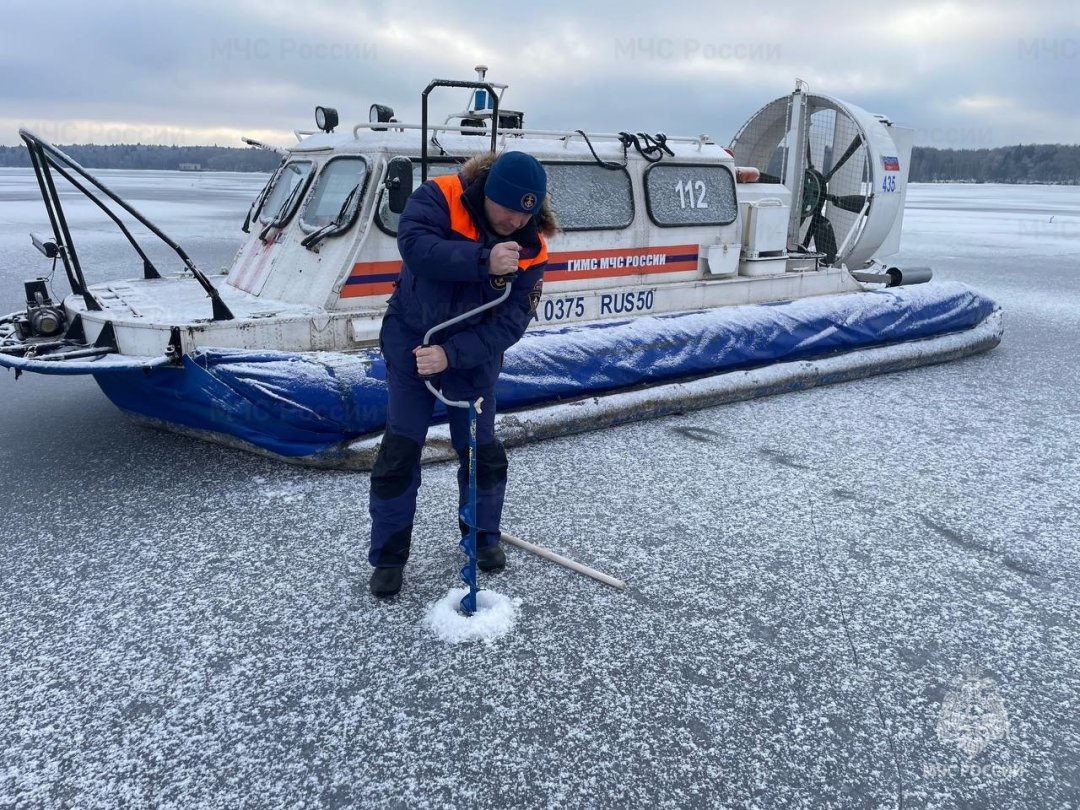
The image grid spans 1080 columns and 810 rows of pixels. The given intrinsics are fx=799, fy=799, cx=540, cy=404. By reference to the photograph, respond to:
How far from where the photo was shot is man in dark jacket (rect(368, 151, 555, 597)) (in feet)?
7.72

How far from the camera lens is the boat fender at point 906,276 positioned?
6.50 m

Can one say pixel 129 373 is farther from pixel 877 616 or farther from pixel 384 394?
pixel 877 616

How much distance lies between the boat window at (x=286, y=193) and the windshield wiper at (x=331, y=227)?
39 centimetres

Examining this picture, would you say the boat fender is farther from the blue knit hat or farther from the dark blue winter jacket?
the blue knit hat

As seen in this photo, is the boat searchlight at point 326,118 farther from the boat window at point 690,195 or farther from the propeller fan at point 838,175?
the propeller fan at point 838,175

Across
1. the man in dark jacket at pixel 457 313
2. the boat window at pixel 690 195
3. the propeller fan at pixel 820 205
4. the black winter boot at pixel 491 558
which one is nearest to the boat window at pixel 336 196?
the man in dark jacket at pixel 457 313

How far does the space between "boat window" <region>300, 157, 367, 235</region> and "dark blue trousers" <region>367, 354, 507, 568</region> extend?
1.71 meters

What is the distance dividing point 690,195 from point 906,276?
2419 millimetres

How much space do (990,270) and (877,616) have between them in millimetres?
11567

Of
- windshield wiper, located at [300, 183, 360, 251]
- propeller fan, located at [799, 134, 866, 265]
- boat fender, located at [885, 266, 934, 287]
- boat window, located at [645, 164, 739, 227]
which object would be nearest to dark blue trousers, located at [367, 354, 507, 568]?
windshield wiper, located at [300, 183, 360, 251]

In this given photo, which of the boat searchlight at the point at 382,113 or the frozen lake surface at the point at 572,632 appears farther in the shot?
the boat searchlight at the point at 382,113

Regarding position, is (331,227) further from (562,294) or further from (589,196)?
(589,196)

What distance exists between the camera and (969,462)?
403 cm

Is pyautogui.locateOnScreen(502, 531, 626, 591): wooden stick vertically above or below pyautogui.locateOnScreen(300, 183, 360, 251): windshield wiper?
below
